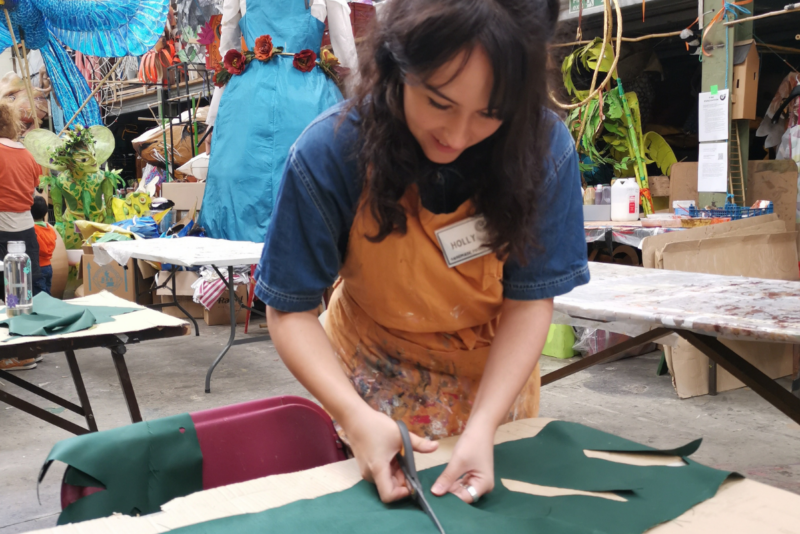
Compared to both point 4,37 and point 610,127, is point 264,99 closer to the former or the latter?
point 610,127

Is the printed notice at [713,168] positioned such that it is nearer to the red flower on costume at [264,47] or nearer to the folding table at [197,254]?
the folding table at [197,254]

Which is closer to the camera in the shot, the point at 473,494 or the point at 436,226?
the point at 473,494

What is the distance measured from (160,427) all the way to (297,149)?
46 cm

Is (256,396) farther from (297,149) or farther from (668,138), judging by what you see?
(668,138)

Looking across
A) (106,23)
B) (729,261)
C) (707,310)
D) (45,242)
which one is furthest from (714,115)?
(106,23)

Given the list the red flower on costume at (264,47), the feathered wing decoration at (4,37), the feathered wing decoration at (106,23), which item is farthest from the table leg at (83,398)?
the feathered wing decoration at (4,37)

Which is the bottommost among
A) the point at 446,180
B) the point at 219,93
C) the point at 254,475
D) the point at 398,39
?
the point at 254,475

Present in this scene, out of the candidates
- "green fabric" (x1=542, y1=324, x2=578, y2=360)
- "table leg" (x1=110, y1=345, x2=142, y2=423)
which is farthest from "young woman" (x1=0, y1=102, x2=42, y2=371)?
"green fabric" (x1=542, y1=324, x2=578, y2=360)

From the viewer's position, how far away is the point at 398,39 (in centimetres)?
83

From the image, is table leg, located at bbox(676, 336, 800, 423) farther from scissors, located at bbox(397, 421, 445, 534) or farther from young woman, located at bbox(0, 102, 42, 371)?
young woman, located at bbox(0, 102, 42, 371)

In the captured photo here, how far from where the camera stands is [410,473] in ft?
2.74

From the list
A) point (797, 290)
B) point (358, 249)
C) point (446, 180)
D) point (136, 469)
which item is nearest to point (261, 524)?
point (136, 469)

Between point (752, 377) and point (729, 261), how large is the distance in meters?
1.78

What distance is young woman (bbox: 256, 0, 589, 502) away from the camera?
32.5 inches
